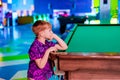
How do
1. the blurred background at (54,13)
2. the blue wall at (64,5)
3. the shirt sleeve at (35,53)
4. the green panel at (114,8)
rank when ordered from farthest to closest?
the blue wall at (64,5), the green panel at (114,8), the blurred background at (54,13), the shirt sleeve at (35,53)

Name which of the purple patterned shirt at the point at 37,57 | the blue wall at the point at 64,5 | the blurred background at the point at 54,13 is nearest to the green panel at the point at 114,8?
the blurred background at the point at 54,13

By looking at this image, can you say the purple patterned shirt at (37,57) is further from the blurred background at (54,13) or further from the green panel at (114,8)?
the green panel at (114,8)

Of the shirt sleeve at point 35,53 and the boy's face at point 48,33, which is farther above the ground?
the boy's face at point 48,33

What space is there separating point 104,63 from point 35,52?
1.64 feet

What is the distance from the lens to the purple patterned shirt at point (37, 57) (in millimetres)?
2072

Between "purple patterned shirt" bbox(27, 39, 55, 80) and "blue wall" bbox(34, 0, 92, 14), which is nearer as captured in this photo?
"purple patterned shirt" bbox(27, 39, 55, 80)

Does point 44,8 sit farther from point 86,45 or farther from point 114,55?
point 114,55

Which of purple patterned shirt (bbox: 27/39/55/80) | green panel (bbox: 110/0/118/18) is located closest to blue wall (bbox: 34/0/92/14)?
green panel (bbox: 110/0/118/18)

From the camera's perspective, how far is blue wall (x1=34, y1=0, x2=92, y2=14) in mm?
12012

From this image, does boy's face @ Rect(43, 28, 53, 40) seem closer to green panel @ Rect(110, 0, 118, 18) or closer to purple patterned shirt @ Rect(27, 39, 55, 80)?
purple patterned shirt @ Rect(27, 39, 55, 80)

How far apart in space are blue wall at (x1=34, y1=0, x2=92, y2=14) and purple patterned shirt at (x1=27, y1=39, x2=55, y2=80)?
9830 millimetres

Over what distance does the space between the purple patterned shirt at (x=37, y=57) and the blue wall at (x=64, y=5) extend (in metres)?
9.83

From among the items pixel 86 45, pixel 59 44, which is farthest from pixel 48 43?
pixel 86 45

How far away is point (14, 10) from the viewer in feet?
43.7
